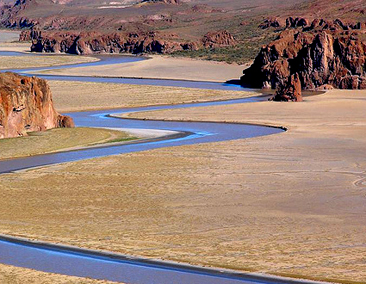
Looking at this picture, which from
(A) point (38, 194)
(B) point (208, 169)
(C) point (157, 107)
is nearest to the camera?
(A) point (38, 194)

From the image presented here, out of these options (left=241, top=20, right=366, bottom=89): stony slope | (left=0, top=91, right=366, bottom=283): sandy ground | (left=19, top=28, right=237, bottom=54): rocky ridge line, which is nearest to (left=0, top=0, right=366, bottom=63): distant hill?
(left=19, top=28, right=237, bottom=54): rocky ridge line

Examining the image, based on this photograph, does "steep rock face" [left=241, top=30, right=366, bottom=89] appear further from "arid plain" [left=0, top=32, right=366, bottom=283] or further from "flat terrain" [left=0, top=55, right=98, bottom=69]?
"flat terrain" [left=0, top=55, right=98, bottom=69]

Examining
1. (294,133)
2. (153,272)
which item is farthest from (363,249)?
(294,133)

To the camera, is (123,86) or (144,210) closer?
(144,210)

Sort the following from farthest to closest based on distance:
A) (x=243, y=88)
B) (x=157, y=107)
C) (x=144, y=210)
Result: 1. (x=243, y=88)
2. (x=157, y=107)
3. (x=144, y=210)

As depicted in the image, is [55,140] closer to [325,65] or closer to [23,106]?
[23,106]

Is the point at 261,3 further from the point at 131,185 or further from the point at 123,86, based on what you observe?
the point at 131,185

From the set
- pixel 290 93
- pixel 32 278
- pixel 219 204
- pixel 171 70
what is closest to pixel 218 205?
pixel 219 204
